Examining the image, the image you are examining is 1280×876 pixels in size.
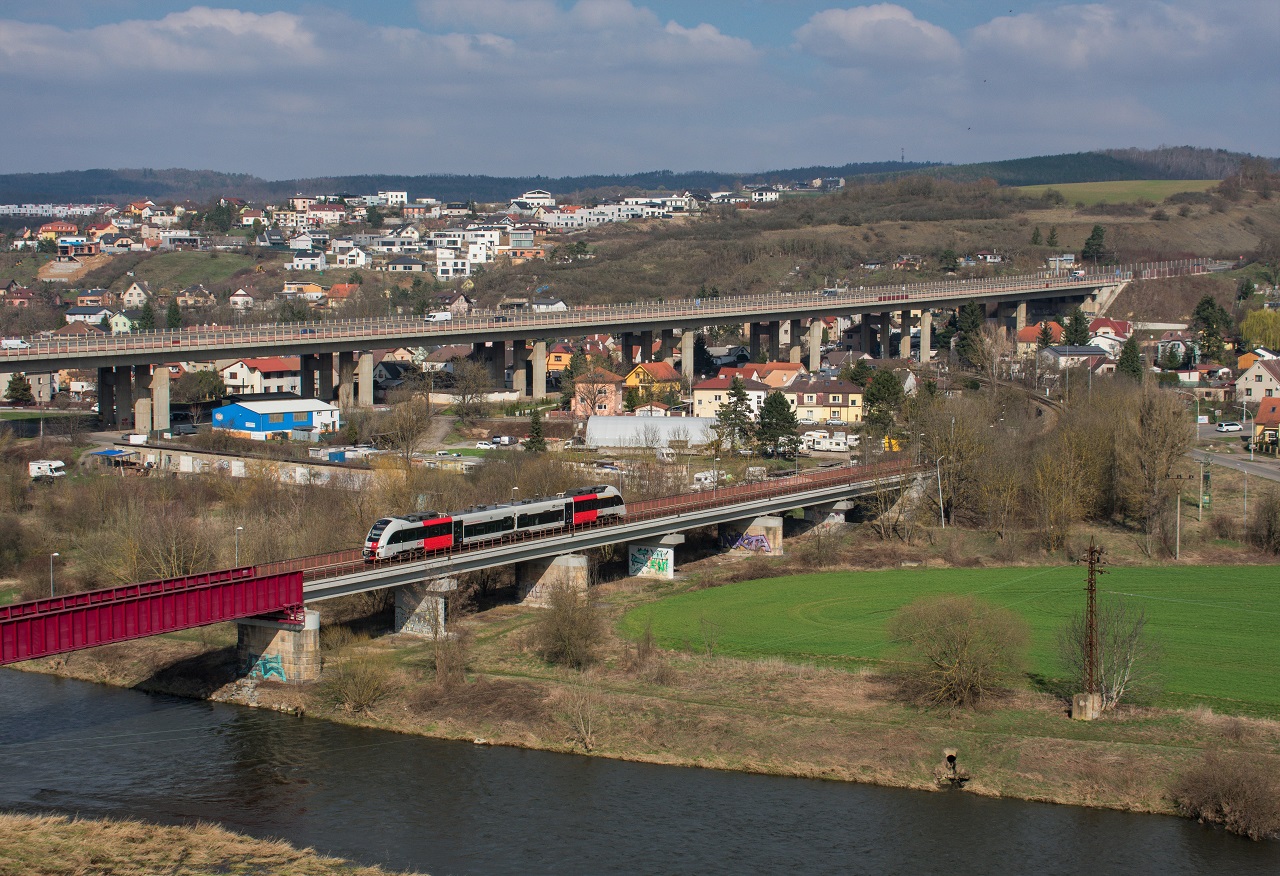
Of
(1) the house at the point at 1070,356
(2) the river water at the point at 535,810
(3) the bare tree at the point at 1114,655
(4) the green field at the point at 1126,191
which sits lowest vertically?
(2) the river water at the point at 535,810

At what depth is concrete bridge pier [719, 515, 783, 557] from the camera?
51062 millimetres

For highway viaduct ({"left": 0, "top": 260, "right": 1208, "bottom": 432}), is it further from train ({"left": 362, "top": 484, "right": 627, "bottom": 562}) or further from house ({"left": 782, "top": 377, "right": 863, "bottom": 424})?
train ({"left": 362, "top": 484, "right": 627, "bottom": 562})

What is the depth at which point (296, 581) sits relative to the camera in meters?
35.4

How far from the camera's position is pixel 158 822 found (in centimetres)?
2725

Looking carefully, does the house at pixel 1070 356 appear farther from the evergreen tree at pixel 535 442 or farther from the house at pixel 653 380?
the evergreen tree at pixel 535 442

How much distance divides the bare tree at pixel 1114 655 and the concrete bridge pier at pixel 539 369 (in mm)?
54244

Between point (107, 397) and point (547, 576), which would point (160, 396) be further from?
point (547, 576)

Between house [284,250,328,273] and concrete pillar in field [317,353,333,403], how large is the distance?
8010 cm

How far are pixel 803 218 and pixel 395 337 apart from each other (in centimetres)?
8989

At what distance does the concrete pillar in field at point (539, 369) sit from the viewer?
290ft

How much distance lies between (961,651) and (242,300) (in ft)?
368

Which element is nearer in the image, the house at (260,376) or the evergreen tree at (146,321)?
the house at (260,376)

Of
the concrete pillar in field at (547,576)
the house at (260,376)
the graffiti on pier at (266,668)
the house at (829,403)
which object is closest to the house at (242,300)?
the house at (260,376)

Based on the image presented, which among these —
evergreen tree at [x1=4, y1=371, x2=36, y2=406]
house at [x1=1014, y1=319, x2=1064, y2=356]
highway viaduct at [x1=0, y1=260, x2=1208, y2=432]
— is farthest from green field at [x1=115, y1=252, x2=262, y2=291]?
house at [x1=1014, y1=319, x2=1064, y2=356]
